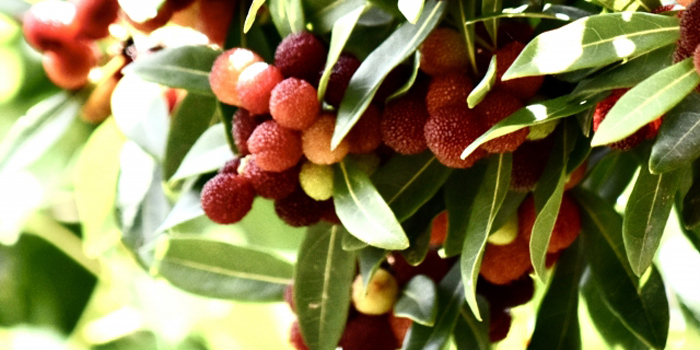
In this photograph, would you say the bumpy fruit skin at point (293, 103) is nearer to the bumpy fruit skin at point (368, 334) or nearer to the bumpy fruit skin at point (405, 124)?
the bumpy fruit skin at point (405, 124)

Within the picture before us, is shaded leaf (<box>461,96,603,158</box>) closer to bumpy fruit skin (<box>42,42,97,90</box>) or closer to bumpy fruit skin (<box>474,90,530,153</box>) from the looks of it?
bumpy fruit skin (<box>474,90,530,153</box>)

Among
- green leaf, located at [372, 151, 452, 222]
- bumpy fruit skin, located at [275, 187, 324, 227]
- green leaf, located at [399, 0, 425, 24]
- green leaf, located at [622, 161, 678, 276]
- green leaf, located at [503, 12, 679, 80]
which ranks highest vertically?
green leaf, located at [399, 0, 425, 24]

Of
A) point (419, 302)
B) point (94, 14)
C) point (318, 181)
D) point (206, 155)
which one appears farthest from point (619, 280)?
point (94, 14)

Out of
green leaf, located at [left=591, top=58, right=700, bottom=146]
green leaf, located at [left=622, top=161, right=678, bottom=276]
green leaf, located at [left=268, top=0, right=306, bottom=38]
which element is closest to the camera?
green leaf, located at [left=591, top=58, right=700, bottom=146]

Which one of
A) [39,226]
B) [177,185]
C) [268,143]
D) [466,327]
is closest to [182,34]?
[177,185]

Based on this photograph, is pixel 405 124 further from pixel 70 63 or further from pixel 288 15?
→ pixel 70 63

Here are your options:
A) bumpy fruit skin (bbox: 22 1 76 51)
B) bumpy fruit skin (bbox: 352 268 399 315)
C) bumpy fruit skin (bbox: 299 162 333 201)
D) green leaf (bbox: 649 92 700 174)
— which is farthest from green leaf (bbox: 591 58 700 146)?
bumpy fruit skin (bbox: 22 1 76 51)
